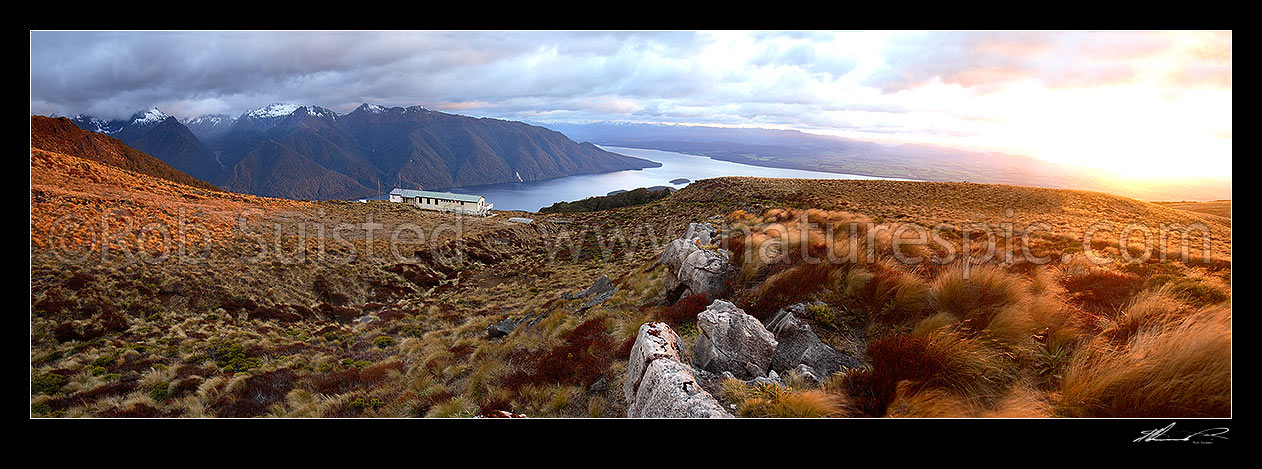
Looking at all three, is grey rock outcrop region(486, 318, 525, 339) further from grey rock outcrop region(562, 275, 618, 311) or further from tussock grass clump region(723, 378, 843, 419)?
tussock grass clump region(723, 378, 843, 419)

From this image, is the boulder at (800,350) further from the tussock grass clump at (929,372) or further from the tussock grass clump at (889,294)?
the tussock grass clump at (889,294)

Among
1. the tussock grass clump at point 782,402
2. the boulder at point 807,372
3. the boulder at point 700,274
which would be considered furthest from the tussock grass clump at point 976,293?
the boulder at point 700,274

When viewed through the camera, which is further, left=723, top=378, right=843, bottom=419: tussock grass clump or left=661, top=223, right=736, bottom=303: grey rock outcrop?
left=661, top=223, right=736, bottom=303: grey rock outcrop

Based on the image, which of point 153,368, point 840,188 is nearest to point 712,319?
point 153,368

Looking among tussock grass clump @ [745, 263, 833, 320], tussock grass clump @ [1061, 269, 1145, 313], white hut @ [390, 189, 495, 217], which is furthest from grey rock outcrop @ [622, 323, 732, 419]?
white hut @ [390, 189, 495, 217]

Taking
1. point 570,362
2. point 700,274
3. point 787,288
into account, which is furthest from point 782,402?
point 700,274

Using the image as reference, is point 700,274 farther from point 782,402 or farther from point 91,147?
point 91,147

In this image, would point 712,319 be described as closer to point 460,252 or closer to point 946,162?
point 460,252
